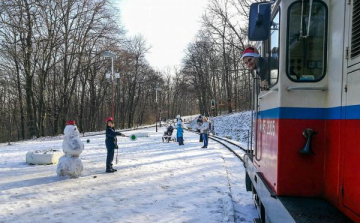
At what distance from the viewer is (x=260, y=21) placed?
11.0 feet

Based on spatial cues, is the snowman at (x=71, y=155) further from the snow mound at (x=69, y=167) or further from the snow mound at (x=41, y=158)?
the snow mound at (x=41, y=158)

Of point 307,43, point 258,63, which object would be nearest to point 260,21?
point 258,63

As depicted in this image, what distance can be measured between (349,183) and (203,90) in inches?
2089

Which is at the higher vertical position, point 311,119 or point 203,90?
point 203,90

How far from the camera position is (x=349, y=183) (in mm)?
2400

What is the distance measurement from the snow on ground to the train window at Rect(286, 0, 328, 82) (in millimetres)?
3244

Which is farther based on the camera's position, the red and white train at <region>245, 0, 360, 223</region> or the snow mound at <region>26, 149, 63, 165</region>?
the snow mound at <region>26, 149, 63, 165</region>

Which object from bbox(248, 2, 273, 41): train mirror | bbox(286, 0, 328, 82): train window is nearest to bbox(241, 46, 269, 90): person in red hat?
bbox(248, 2, 273, 41): train mirror

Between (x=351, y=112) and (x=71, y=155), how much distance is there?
25.2 ft

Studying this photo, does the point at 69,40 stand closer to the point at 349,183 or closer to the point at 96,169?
the point at 96,169

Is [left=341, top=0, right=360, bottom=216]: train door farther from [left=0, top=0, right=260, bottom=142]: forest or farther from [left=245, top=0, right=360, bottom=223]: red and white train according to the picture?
[left=0, top=0, right=260, bottom=142]: forest

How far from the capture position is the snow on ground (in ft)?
18.0

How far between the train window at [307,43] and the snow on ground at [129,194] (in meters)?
3.24

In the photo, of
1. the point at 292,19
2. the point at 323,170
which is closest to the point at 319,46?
the point at 292,19
